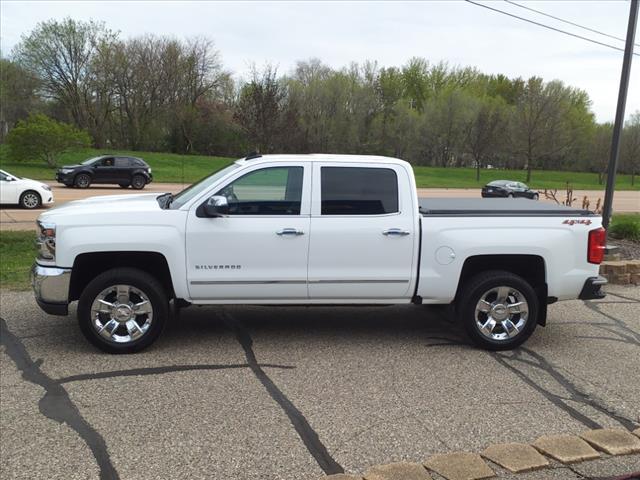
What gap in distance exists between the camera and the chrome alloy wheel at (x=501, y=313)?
5.74 metres

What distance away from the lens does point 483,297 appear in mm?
5703

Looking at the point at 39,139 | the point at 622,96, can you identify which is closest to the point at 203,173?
the point at 39,139

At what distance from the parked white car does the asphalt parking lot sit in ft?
43.4

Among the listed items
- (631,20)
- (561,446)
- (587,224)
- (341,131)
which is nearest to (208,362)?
(561,446)

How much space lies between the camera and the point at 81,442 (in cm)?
375

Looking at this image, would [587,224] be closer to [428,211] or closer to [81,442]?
[428,211]

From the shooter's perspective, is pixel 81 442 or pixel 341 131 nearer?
pixel 81 442

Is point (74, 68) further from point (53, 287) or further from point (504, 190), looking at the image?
point (53, 287)

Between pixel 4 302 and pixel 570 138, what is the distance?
6147 centimetres

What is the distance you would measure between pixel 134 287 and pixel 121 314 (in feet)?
0.91

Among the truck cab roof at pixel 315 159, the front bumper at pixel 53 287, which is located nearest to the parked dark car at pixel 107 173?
the front bumper at pixel 53 287

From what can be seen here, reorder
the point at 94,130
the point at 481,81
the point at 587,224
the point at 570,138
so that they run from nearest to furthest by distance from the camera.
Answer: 1. the point at 587,224
2. the point at 94,130
3. the point at 570,138
4. the point at 481,81

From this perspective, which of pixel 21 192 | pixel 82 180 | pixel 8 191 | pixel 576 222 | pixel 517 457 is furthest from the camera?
pixel 82 180

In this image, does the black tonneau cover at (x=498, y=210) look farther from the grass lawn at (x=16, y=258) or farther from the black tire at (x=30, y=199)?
the black tire at (x=30, y=199)
